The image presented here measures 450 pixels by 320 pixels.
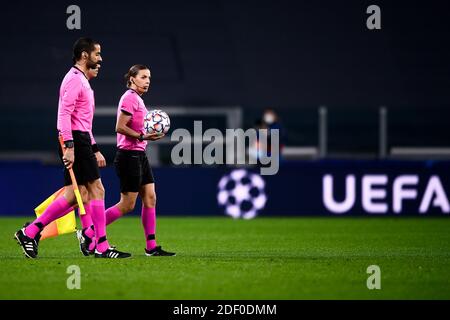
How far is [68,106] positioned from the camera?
10422mm

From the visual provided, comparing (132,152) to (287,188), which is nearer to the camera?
(132,152)

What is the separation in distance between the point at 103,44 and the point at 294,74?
14.0ft

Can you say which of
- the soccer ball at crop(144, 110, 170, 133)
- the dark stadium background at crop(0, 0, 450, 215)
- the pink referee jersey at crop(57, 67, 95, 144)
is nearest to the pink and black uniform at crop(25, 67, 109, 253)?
the pink referee jersey at crop(57, 67, 95, 144)

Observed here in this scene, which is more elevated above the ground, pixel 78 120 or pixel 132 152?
pixel 78 120

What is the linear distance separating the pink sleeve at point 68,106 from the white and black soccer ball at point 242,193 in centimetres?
815

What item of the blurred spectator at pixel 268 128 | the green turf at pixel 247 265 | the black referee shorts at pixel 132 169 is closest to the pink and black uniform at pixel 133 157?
the black referee shorts at pixel 132 169

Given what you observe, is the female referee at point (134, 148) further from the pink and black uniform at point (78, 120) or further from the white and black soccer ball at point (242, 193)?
the white and black soccer ball at point (242, 193)

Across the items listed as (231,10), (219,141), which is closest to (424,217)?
(219,141)

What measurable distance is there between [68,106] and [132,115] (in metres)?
0.75

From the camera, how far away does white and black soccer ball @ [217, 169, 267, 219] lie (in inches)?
724

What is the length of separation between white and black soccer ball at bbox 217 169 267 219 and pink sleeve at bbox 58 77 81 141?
26.7ft

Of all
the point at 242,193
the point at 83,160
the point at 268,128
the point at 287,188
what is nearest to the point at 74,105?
the point at 83,160

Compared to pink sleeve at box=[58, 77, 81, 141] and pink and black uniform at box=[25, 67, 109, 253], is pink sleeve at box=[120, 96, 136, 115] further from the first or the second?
pink sleeve at box=[58, 77, 81, 141]

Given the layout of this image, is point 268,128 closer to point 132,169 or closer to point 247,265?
point 132,169
